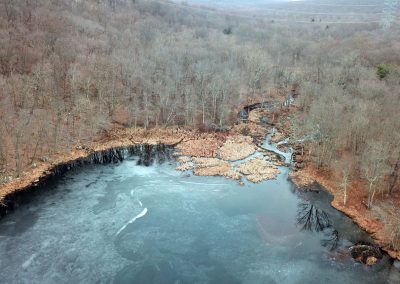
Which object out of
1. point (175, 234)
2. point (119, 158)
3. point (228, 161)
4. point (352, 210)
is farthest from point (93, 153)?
point (352, 210)

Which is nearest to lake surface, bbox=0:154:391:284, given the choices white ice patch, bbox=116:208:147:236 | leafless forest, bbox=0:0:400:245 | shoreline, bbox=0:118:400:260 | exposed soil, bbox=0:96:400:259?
white ice patch, bbox=116:208:147:236

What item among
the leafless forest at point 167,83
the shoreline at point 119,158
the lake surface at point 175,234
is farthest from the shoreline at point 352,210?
the leafless forest at point 167,83

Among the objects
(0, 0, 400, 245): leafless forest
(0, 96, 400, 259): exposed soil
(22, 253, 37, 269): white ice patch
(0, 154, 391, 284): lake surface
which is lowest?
(0, 154, 391, 284): lake surface

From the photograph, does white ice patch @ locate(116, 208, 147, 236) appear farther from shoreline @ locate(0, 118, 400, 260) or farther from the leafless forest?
the leafless forest

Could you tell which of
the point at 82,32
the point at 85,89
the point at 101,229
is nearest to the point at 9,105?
the point at 85,89

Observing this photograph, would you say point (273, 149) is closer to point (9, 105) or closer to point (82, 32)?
point (9, 105)

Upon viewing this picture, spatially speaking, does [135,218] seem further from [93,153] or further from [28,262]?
[93,153]
